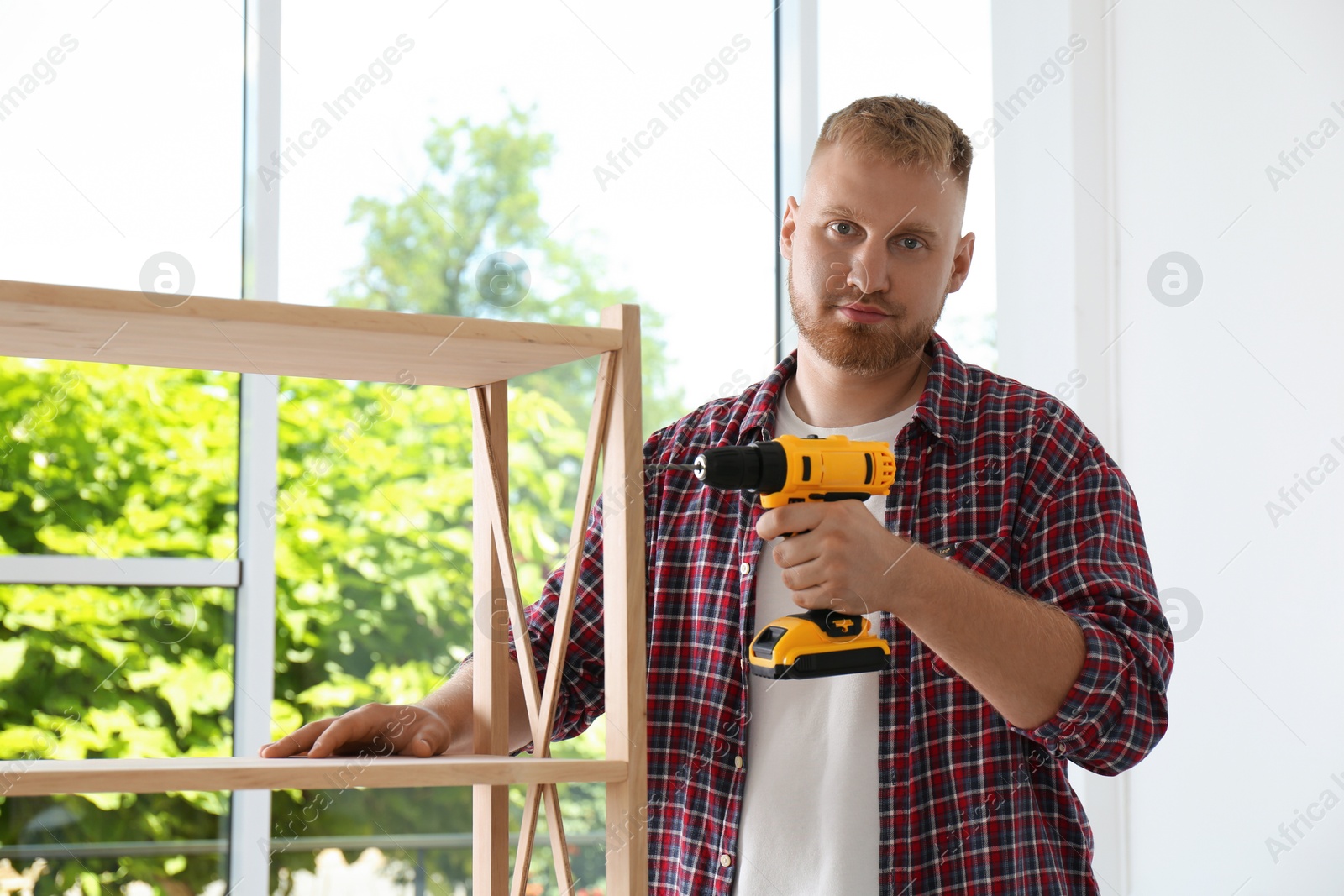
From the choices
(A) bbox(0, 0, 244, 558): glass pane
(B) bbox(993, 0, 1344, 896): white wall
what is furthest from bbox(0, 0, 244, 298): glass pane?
(B) bbox(993, 0, 1344, 896): white wall

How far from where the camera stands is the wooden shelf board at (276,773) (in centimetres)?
85

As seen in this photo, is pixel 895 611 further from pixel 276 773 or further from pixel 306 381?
pixel 306 381

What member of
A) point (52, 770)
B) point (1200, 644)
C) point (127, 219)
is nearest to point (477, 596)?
point (52, 770)

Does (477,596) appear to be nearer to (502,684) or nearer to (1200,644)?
(502,684)

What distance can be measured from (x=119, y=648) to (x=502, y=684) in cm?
111

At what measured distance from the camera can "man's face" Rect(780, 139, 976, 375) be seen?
1.51 metres

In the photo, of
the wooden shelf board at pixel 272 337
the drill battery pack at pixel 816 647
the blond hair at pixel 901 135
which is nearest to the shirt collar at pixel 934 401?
the blond hair at pixel 901 135

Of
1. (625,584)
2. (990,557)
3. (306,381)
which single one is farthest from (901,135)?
(306,381)

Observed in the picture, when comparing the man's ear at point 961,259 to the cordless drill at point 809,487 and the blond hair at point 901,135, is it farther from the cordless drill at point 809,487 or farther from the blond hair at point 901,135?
the cordless drill at point 809,487

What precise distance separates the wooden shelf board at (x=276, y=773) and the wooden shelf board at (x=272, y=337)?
0.36 m

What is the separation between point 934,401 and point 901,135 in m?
0.36

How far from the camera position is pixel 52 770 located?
85 centimetres

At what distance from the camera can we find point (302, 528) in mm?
2182

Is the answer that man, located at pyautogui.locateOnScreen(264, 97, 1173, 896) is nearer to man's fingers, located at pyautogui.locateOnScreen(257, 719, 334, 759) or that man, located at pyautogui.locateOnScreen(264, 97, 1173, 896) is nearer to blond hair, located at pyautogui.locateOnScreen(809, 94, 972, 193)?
blond hair, located at pyautogui.locateOnScreen(809, 94, 972, 193)
